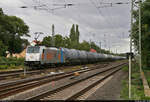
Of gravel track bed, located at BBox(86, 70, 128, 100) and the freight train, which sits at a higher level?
the freight train

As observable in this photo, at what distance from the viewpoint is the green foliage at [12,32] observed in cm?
5741

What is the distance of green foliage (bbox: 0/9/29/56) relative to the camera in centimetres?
5741

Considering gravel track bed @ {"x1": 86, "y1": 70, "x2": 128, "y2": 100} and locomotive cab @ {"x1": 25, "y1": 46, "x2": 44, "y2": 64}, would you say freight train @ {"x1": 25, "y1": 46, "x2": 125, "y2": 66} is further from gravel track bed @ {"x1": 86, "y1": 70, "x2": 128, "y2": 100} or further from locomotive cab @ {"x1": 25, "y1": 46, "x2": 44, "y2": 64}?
gravel track bed @ {"x1": 86, "y1": 70, "x2": 128, "y2": 100}

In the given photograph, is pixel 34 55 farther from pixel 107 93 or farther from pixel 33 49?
pixel 107 93

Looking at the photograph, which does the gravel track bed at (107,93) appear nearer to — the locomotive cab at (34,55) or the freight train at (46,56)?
the locomotive cab at (34,55)

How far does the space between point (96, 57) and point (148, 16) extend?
3056 cm

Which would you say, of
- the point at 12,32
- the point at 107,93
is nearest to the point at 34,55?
the point at 107,93

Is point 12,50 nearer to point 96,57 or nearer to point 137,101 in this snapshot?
point 96,57

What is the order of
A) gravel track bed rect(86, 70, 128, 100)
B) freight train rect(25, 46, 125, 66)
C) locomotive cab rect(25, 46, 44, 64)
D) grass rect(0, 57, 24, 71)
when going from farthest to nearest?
grass rect(0, 57, 24, 71) < freight train rect(25, 46, 125, 66) < locomotive cab rect(25, 46, 44, 64) < gravel track bed rect(86, 70, 128, 100)

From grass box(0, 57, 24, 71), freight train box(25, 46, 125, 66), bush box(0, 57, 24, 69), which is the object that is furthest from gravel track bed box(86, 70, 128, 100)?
bush box(0, 57, 24, 69)

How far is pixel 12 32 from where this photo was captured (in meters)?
65.1

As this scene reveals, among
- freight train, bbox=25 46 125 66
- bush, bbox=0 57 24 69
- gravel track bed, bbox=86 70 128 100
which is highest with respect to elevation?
freight train, bbox=25 46 125 66

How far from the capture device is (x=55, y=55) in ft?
91.9

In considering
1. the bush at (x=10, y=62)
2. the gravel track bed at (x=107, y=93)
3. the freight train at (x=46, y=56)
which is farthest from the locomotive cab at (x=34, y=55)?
the gravel track bed at (x=107, y=93)
